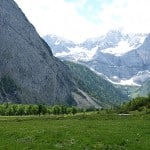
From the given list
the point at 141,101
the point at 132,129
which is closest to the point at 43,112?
the point at 141,101

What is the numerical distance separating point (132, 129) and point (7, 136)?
18104mm

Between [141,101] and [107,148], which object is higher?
[141,101]

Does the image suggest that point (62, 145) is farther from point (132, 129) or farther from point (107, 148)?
point (132, 129)

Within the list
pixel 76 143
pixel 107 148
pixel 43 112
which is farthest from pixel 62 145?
A: pixel 43 112

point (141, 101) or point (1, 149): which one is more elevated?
point (141, 101)

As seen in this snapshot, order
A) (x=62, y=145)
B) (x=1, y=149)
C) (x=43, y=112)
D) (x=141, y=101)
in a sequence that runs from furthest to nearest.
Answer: (x=43, y=112)
(x=141, y=101)
(x=62, y=145)
(x=1, y=149)

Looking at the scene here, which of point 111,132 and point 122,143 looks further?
point 111,132

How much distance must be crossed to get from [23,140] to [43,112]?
150486 mm


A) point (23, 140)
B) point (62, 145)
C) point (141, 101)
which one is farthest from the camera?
point (141, 101)

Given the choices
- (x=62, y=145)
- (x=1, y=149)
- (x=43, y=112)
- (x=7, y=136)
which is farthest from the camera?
(x=43, y=112)

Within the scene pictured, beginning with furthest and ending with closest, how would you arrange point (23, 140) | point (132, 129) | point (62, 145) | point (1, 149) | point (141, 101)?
1. point (141, 101)
2. point (132, 129)
3. point (23, 140)
4. point (62, 145)
5. point (1, 149)

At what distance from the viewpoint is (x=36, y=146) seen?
43.4m

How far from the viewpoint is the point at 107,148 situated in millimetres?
42531

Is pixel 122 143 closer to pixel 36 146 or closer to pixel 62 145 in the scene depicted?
pixel 62 145
